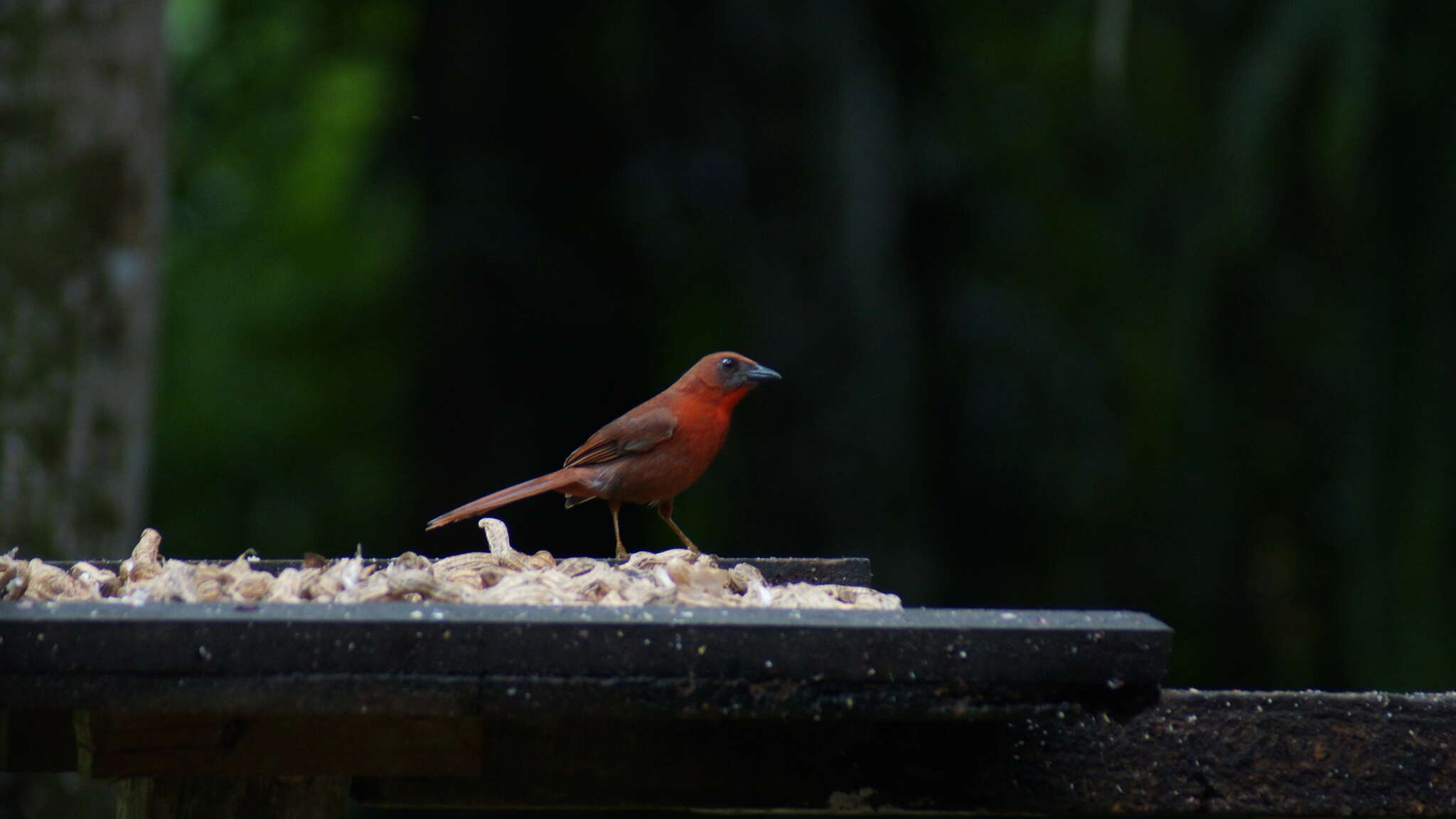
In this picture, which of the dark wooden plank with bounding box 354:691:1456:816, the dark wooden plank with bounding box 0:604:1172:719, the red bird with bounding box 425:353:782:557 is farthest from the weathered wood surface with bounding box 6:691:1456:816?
the red bird with bounding box 425:353:782:557

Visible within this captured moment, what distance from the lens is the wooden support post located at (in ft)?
7.64

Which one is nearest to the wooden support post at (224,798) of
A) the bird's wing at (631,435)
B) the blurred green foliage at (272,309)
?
the bird's wing at (631,435)

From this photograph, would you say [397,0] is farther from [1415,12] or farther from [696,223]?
[1415,12]

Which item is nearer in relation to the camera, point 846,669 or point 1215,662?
point 846,669

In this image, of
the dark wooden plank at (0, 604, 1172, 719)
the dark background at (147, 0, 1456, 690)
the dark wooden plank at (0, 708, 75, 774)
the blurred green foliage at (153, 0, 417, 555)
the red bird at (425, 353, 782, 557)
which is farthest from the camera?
the blurred green foliage at (153, 0, 417, 555)

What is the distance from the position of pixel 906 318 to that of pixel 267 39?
6713mm

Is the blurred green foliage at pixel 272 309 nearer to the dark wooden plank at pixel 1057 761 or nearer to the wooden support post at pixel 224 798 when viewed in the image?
the wooden support post at pixel 224 798

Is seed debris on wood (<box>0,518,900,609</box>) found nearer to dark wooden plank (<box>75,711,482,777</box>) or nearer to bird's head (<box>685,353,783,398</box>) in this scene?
dark wooden plank (<box>75,711,482,777</box>)

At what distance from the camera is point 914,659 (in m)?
2.02

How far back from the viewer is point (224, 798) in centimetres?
233

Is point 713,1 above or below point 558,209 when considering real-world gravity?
above

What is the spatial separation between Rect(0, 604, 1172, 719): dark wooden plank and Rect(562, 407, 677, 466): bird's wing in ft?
9.30

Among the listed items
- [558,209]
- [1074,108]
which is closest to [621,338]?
[558,209]

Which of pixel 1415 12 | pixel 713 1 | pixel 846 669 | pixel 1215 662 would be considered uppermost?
pixel 713 1
